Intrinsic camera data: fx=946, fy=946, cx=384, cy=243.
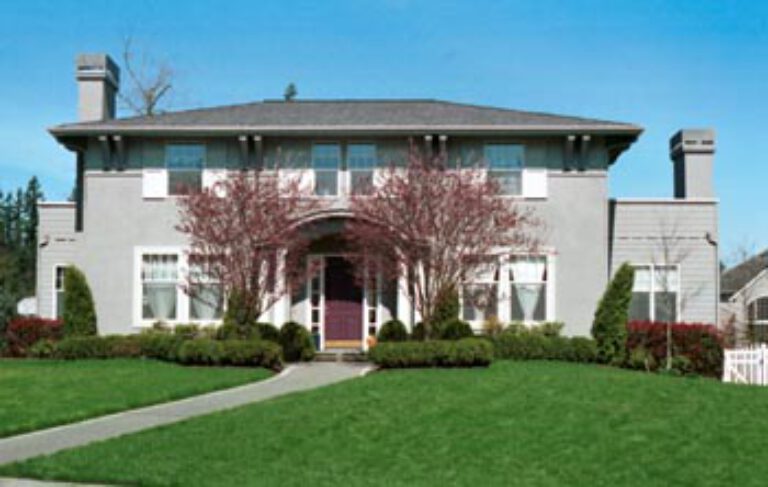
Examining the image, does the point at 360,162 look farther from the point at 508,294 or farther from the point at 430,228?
the point at 508,294

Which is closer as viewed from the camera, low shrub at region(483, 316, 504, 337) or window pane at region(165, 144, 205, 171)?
low shrub at region(483, 316, 504, 337)

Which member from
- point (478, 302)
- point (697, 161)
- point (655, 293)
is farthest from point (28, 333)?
point (697, 161)

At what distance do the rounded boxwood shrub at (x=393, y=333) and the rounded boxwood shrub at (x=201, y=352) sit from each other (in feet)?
13.4

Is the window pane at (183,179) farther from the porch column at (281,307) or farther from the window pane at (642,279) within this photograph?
the window pane at (642,279)

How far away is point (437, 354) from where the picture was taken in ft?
59.3

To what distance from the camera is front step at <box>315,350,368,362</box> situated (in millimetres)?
21719

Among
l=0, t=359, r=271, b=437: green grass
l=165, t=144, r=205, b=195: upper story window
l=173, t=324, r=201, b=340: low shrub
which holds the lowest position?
l=0, t=359, r=271, b=437: green grass

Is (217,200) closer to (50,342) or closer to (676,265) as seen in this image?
(50,342)

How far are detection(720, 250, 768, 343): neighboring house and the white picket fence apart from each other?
788cm

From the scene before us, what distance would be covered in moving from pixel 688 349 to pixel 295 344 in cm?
849

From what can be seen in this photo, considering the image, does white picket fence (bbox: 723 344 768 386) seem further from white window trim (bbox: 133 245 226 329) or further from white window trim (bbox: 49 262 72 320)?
white window trim (bbox: 49 262 72 320)

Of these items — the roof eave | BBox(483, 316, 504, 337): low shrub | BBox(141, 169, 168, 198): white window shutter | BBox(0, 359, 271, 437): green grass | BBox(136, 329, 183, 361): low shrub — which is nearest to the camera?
BBox(0, 359, 271, 437): green grass

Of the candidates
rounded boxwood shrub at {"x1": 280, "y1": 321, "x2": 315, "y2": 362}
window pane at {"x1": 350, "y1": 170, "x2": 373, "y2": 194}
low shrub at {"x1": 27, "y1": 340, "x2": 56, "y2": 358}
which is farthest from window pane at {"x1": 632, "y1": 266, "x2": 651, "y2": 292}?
low shrub at {"x1": 27, "y1": 340, "x2": 56, "y2": 358}

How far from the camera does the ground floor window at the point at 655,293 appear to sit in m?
23.3
